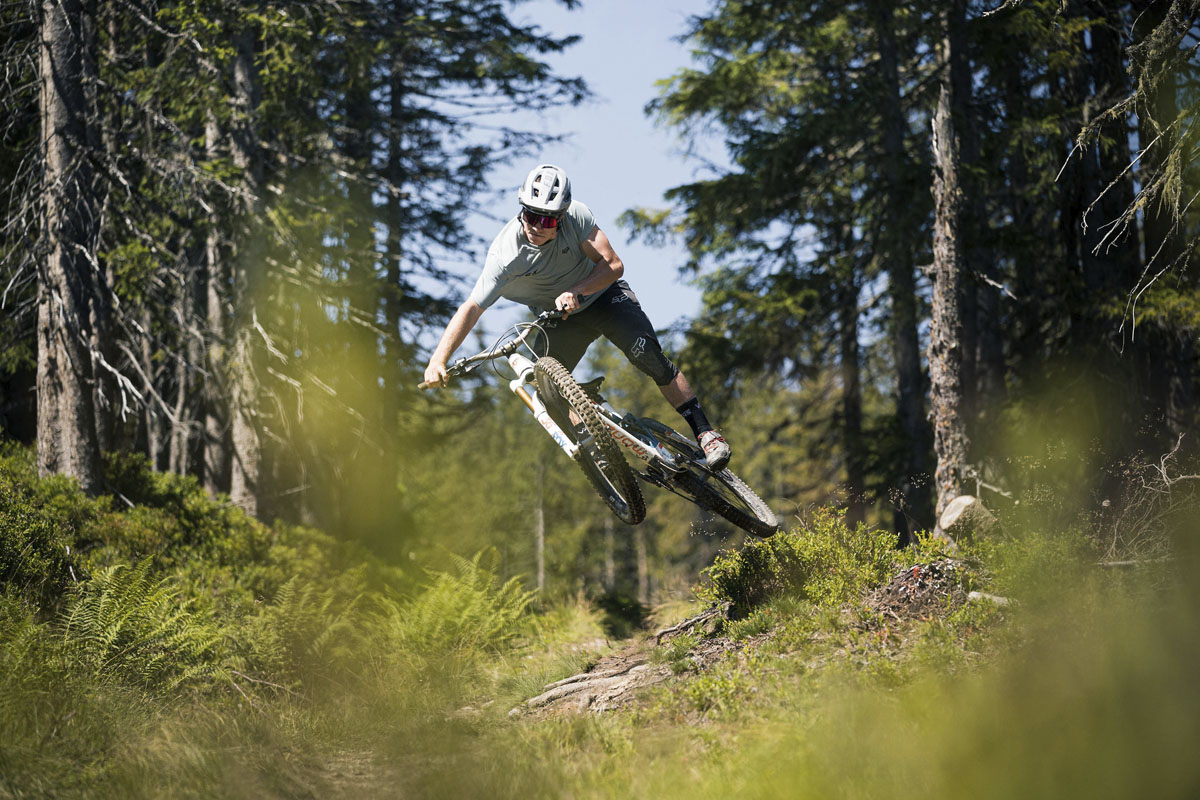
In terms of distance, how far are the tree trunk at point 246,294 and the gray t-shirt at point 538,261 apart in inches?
320

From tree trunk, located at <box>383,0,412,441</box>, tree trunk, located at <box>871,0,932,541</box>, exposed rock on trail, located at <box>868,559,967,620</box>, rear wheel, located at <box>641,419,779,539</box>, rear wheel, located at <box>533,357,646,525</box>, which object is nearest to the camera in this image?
exposed rock on trail, located at <box>868,559,967,620</box>

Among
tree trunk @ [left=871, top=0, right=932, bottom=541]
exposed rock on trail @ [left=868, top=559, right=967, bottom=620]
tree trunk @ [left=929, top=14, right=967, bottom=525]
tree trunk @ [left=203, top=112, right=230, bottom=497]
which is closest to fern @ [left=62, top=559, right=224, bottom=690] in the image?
exposed rock on trail @ [left=868, top=559, right=967, bottom=620]

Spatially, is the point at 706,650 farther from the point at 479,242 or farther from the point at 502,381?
the point at 479,242

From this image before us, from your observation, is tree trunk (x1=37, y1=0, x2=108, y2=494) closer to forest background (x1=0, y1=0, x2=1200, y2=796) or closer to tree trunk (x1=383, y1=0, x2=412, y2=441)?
forest background (x1=0, y1=0, x2=1200, y2=796)

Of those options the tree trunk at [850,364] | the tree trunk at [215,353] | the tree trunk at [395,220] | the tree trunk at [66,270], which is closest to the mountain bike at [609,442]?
the tree trunk at [66,270]

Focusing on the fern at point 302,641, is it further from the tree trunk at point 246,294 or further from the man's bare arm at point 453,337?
the tree trunk at point 246,294

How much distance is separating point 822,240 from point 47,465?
47.4 ft

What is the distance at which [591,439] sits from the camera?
7.29 m

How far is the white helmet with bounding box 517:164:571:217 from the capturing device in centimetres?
684

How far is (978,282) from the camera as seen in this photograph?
1105 cm

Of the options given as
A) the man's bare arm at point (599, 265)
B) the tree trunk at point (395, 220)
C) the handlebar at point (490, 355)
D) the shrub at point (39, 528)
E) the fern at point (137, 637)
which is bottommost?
the fern at point (137, 637)

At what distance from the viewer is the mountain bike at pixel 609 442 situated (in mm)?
7195

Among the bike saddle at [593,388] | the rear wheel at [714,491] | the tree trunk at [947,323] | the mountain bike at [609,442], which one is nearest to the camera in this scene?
the mountain bike at [609,442]

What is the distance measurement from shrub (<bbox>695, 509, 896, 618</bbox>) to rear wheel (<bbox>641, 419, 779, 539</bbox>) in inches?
8.5
